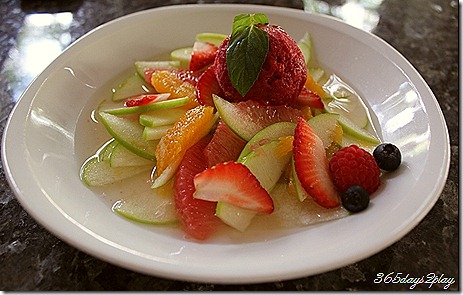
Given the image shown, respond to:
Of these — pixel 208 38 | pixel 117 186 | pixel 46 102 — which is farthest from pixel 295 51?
pixel 46 102

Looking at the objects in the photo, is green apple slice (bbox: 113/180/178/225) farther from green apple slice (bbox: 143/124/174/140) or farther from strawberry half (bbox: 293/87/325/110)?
strawberry half (bbox: 293/87/325/110)

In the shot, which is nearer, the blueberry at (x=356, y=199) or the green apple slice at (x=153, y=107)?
the blueberry at (x=356, y=199)

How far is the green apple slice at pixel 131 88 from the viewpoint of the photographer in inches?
74.1

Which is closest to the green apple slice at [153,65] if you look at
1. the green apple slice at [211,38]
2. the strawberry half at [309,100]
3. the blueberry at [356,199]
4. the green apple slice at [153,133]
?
the green apple slice at [211,38]

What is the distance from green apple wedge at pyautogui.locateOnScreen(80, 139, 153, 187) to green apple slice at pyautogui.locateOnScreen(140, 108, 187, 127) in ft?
0.41

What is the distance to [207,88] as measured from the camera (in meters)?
1.73

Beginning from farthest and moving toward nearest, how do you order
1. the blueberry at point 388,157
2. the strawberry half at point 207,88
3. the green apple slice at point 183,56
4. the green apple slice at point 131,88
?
the green apple slice at point 183,56, the green apple slice at point 131,88, the strawberry half at point 207,88, the blueberry at point 388,157

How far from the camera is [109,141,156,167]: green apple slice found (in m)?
1.59

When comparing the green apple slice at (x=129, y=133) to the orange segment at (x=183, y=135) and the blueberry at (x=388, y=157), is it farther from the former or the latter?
the blueberry at (x=388, y=157)

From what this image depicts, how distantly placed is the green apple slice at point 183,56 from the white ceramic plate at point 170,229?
3.4 inches

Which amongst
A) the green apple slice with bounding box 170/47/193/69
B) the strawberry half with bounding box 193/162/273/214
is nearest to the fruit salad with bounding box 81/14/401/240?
the strawberry half with bounding box 193/162/273/214

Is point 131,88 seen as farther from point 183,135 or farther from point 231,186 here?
point 231,186

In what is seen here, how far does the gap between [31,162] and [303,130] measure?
2.41 feet

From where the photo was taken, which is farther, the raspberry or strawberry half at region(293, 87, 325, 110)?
strawberry half at region(293, 87, 325, 110)
